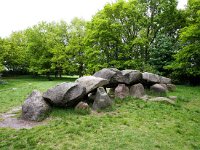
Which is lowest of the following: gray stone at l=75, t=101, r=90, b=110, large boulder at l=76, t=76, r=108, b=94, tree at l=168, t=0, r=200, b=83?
gray stone at l=75, t=101, r=90, b=110

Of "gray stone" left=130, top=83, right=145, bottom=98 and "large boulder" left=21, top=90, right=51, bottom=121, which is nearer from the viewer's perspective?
"large boulder" left=21, top=90, right=51, bottom=121

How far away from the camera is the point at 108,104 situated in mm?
11656

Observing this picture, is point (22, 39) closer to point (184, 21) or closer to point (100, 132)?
point (184, 21)

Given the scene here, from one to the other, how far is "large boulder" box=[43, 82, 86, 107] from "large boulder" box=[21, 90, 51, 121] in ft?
1.31

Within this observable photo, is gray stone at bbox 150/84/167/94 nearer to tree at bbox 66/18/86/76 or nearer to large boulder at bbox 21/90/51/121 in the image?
large boulder at bbox 21/90/51/121

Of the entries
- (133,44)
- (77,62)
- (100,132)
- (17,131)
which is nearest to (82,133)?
(100,132)

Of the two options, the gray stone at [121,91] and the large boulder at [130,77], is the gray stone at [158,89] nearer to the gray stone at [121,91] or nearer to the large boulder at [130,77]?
the large boulder at [130,77]

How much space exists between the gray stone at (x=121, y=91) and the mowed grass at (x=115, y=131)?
2406 mm

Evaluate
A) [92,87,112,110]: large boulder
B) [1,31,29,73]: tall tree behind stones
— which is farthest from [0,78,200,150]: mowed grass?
[1,31,29,73]: tall tree behind stones

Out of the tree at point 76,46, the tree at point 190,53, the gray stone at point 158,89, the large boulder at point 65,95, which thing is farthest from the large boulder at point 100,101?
the tree at point 76,46

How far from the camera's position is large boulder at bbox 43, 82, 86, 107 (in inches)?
428

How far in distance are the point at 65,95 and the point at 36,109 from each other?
5.20ft

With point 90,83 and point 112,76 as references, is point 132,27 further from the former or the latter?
point 90,83

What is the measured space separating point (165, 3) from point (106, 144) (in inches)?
910
